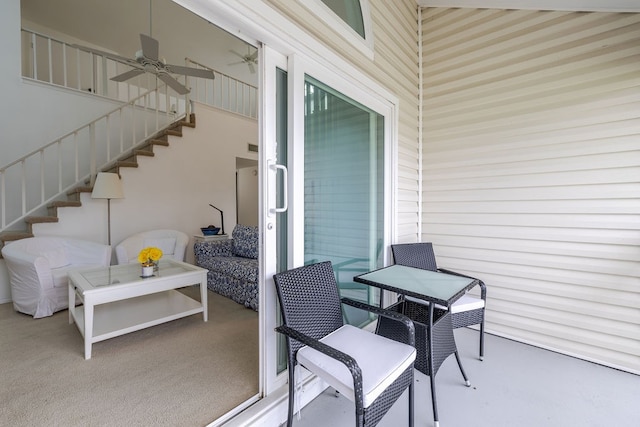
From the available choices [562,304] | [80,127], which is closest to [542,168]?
[562,304]

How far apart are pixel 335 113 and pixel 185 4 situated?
110 centimetres

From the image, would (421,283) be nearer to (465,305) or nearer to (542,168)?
(465,305)

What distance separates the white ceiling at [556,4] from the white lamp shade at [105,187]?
450 cm

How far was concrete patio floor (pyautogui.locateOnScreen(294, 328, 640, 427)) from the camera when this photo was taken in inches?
63.4

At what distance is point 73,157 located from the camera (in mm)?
4375

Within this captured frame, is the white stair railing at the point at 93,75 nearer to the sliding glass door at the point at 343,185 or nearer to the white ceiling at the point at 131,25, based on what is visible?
the white ceiling at the point at 131,25

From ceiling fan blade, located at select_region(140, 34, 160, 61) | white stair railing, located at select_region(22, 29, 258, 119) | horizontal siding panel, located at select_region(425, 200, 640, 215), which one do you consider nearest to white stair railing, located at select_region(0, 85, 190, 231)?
white stair railing, located at select_region(22, 29, 258, 119)

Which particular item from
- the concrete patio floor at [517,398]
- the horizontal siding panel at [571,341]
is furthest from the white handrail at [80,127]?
the horizontal siding panel at [571,341]

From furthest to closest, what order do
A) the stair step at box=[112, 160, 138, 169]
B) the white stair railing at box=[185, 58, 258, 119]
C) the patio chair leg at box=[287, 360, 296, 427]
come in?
the white stair railing at box=[185, 58, 258, 119] < the stair step at box=[112, 160, 138, 169] < the patio chair leg at box=[287, 360, 296, 427]

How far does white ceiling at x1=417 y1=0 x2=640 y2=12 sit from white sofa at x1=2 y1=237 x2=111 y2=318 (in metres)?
4.93

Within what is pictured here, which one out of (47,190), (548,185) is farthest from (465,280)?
(47,190)

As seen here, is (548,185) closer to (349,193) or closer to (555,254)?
(555,254)

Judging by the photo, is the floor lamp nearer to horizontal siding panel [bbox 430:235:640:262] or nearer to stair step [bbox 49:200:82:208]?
stair step [bbox 49:200:82:208]

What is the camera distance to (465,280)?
1903 millimetres
